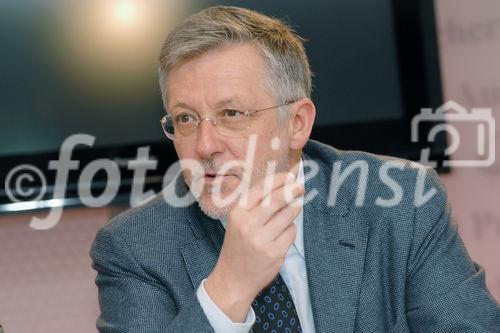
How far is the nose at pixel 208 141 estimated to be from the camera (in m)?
1.78

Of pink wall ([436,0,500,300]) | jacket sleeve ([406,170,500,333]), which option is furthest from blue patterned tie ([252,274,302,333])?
pink wall ([436,0,500,300])

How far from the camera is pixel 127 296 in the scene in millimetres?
1872

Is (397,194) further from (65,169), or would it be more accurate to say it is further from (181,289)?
(65,169)

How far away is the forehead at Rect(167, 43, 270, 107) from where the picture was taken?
182 cm

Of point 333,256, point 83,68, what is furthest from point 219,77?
point 83,68

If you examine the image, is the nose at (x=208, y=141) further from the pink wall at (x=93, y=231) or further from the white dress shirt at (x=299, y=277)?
the pink wall at (x=93, y=231)

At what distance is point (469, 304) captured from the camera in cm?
185

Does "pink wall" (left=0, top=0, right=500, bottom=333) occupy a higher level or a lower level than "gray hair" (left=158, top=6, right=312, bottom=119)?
lower

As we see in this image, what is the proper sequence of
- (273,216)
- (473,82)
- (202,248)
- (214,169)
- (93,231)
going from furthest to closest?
(473,82) < (93,231) < (202,248) < (214,169) < (273,216)

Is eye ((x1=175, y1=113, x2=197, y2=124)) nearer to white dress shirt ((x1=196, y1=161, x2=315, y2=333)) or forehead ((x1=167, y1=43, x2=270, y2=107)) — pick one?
forehead ((x1=167, y1=43, x2=270, y2=107))

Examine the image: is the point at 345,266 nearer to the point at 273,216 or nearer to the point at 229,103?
the point at 273,216

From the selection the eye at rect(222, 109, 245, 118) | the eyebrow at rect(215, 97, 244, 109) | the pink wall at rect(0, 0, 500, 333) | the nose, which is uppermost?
the eyebrow at rect(215, 97, 244, 109)

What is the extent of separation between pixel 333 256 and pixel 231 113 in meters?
0.35

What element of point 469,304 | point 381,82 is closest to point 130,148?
point 381,82
